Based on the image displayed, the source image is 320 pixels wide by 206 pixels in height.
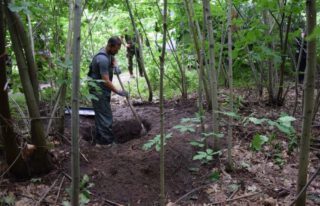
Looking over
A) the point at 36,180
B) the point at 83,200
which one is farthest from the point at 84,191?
the point at 36,180

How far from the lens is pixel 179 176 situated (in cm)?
388

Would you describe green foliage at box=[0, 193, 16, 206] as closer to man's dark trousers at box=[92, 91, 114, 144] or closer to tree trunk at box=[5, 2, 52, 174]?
tree trunk at box=[5, 2, 52, 174]

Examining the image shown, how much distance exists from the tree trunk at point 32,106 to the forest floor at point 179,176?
0.16m

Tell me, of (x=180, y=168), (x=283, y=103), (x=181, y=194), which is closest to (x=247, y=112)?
(x=283, y=103)

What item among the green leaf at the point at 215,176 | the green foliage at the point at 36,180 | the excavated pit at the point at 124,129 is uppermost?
the green foliage at the point at 36,180

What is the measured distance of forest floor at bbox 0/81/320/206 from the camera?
3.44 meters

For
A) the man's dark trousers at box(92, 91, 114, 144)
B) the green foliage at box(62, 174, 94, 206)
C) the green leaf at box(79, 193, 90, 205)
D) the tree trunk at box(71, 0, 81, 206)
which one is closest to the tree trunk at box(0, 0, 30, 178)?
the green foliage at box(62, 174, 94, 206)

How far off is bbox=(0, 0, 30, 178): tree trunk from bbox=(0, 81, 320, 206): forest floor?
16 centimetres

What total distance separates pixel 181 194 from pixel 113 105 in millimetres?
4771

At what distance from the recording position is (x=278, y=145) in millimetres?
4453

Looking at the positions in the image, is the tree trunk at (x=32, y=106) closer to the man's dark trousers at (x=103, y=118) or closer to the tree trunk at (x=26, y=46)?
the tree trunk at (x=26, y=46)

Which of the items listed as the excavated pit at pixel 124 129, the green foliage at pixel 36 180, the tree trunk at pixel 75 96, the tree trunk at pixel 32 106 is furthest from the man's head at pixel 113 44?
the tree trunk at pixel 75 96

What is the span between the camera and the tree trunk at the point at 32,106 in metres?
3.15

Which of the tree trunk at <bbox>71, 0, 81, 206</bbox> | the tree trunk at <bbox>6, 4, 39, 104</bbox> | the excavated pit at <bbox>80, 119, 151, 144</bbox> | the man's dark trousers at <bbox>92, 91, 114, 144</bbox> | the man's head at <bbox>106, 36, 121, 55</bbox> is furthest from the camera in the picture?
the excavated pit at <bbox>80, 119, 151, 144</bbox>
